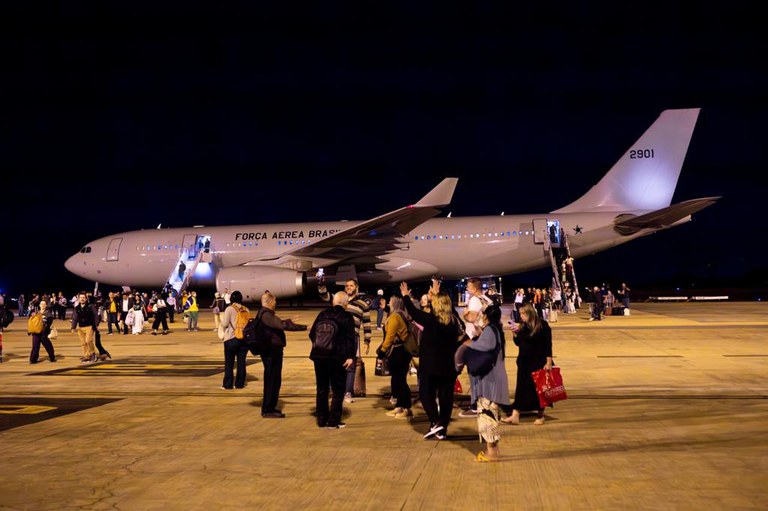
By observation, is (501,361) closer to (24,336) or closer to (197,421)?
(197,421)

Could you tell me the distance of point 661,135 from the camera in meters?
35.6

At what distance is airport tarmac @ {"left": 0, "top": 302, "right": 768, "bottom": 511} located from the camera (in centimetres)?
590

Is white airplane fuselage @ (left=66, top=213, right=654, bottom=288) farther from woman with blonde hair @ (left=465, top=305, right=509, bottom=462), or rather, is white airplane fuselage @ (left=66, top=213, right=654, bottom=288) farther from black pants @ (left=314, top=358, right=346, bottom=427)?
woman with blonde hair @ (left=465, top=305, right=509, bottom=462)

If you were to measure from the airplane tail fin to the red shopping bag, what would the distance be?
1130 inches

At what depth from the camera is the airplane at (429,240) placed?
3372 centimetres

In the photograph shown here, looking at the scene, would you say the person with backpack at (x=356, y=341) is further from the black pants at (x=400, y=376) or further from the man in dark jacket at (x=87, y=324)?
the man in dark jacket at (x=87, y=324)

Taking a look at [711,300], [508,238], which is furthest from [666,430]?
[711,300]

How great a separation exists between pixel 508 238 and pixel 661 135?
9.49 metres

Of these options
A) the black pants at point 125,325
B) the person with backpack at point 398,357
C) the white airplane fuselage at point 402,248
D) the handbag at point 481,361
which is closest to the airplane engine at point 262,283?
the black pants at point 125,325

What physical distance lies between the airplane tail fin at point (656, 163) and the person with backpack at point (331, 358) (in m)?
29.9

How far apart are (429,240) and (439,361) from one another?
27.5 metres

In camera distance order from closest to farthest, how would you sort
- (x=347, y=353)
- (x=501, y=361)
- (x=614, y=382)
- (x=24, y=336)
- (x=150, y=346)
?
(x=501, y=361), (x=347, y=353), (x=614, y=382), (x=150, y=346), (x=24, y=336)

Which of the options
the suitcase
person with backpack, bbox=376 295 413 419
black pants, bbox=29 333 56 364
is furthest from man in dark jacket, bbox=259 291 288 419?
black pants, bbox=29 333 56 364

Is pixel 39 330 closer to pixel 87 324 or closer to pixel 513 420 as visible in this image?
pixel 87 324
